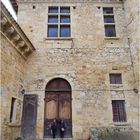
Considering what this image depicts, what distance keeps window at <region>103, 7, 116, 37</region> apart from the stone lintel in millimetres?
3390

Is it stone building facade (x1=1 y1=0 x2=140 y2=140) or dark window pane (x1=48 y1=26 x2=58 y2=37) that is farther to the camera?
dark window pane (x1=48 y1=26 x2=58 y2=37)

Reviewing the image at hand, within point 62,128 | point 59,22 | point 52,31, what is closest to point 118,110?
point 62,128

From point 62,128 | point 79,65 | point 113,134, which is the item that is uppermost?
point 79,65

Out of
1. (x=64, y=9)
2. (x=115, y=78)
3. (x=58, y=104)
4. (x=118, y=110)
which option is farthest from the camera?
(x=64, y=9)

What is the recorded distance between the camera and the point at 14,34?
6016mm

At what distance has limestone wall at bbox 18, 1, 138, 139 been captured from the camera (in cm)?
690

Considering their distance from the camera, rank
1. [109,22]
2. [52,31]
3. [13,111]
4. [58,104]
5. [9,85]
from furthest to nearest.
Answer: [109,22] → [52,31] → [58,104] → [13,111] → [9,85]

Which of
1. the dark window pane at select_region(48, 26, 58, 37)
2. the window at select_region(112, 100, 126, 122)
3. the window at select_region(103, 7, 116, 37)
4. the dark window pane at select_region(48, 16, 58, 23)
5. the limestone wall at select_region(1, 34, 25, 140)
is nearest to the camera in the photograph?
the limestone wall at select_region(1, 34, 25, 140)

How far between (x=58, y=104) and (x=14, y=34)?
3082 millimetres

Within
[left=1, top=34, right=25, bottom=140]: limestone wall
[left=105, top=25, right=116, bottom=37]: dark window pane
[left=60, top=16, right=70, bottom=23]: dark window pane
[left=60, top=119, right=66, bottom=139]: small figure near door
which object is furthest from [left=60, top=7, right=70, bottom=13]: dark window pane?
[left=60, top=119, right=66, bottom=139]: small figure near door

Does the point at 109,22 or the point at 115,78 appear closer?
the point at 115,78

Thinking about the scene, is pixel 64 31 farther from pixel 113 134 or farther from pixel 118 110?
pixel 113 134

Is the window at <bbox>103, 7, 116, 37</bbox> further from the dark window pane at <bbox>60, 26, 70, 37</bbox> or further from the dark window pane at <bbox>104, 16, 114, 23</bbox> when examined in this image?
the dark window pane at <bbox>60, 26, 70, 37</bbox>

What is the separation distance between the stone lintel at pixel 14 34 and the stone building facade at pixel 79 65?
226mm
